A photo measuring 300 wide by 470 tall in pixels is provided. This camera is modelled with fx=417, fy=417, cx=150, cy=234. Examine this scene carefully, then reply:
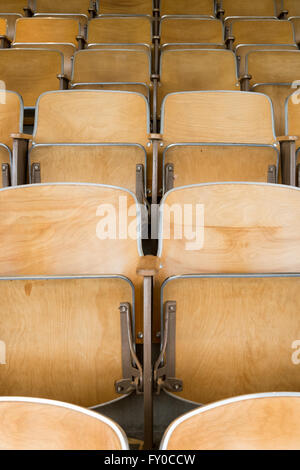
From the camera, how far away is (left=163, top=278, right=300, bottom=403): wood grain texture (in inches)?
13.7

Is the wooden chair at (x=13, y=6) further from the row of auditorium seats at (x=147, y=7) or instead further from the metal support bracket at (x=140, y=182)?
the metal support bracket at (x=140, y=182)

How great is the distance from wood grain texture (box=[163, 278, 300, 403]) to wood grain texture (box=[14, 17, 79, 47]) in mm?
995

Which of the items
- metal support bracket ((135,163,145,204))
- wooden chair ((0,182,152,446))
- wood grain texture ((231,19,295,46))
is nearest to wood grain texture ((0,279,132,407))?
wooden chair ((0,182,152,446))

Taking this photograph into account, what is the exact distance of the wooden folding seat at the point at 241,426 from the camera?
0.66 ft

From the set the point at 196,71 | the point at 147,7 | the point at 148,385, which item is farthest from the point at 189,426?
the point at 147,7

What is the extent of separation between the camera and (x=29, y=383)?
347 mm

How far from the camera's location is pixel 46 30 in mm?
1119

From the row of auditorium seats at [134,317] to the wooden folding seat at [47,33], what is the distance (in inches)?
32.5

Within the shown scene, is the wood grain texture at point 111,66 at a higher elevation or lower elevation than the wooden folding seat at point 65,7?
lower

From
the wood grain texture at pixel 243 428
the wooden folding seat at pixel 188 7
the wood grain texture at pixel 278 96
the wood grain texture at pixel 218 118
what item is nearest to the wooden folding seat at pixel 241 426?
the wood grain texture at pixel 243 428

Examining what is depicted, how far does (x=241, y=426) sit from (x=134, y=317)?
0.17 m

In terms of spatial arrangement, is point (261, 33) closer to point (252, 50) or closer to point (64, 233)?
point (252, 50)

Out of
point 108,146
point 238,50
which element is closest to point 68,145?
point 108,146

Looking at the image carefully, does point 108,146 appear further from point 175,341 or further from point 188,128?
point 175,341
